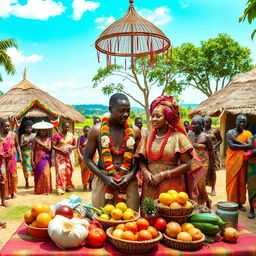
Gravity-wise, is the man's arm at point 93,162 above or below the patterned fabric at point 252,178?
above

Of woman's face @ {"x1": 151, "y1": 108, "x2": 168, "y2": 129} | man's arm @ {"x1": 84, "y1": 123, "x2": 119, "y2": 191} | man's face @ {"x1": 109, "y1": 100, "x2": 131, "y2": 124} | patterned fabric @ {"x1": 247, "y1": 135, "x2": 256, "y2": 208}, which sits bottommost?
patterned fabric @ {"x1": 247, "y1": 135, "x2": 256, "y2": 208}

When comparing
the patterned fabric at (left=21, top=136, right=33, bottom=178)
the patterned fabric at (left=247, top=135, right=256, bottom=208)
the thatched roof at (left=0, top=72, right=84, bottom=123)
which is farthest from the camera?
the thatched roof at (left=0, top=72, right=84, bottom=123)

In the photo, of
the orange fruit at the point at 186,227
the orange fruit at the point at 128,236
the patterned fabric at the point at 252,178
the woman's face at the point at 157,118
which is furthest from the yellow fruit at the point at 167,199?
the patterned fabric at the point at 252,178

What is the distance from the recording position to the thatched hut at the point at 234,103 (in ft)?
45.4

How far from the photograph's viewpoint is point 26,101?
1597cm

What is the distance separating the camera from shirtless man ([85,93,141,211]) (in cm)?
314

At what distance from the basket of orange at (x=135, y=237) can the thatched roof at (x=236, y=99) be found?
12.5 meters

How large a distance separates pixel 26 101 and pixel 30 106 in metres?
2.04

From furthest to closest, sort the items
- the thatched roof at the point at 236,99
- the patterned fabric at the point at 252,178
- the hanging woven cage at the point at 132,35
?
the thatched roof at the point at 236,99 < the patterned fabric at the point at 252,178 < the hanging woven cage at the point at 132,35

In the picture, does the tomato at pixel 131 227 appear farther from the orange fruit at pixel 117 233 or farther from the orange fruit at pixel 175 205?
the orange fruit at pixel 175 205

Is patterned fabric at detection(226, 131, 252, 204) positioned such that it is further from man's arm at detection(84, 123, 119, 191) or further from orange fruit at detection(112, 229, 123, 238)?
orange fruit at detection(112, 229, 123, 238)

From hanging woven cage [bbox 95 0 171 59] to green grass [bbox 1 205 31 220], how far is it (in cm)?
398

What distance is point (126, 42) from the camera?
5.70 m

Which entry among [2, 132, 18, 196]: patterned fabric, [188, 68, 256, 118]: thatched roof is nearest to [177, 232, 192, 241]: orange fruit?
[2, 132, 18, 196]: patterned fabric
